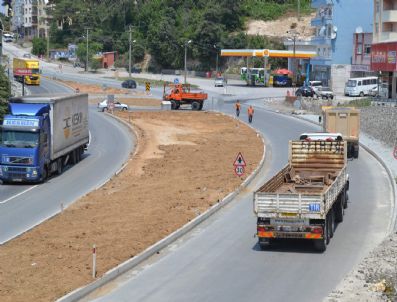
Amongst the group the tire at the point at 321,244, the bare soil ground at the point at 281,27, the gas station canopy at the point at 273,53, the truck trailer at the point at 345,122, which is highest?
the bare soil ground at the point at 281,27

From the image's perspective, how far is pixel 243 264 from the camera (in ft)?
71.8

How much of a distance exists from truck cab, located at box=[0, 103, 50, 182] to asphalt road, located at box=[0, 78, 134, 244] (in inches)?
24.3

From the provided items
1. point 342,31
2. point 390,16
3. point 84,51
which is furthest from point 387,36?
point 84,51

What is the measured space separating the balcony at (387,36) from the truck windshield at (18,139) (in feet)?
184

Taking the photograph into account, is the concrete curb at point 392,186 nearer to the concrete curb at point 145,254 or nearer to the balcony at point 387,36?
the concrete curb at point 145,254

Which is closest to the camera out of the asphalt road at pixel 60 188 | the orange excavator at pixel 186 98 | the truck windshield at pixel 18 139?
the asphalt road at pixel 60 188

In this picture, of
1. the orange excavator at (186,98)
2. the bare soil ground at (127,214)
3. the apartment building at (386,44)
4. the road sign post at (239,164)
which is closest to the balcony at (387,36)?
the apartment building at (386,44)

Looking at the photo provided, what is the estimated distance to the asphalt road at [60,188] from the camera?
29.1m

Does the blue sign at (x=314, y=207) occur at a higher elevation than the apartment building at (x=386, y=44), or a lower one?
lower

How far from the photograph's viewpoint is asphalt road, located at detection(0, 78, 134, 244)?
29094mm

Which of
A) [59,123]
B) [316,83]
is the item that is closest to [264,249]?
[59,123]

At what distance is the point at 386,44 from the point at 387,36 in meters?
7.38

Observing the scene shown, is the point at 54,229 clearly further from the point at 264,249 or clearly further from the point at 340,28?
the point at 340,28

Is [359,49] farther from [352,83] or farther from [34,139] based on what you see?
[34,139]
